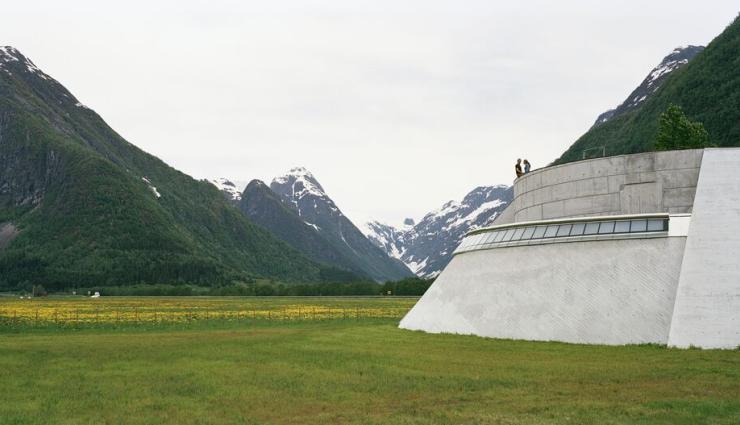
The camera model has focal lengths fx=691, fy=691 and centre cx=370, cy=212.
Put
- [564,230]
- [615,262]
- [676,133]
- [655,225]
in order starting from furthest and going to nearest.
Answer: [676,133] → [564,230] → [655,225] → [615,262]

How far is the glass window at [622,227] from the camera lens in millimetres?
38188

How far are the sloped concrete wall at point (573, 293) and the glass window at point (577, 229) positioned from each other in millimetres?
915

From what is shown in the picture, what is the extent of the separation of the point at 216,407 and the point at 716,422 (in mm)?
14072

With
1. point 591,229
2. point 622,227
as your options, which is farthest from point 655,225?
point 591,229

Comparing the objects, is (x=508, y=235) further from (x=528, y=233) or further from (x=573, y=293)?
(x=573, y=293)

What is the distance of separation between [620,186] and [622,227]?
191 inches

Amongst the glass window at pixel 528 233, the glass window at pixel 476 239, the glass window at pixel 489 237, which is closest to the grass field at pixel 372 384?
the glass window at pixel 528 233

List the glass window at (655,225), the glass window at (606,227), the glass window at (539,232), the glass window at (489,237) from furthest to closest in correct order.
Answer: the glass window at (489,237)
the glass window at (539,232)
the glass window at (606,227)
the glass window at (655,225)

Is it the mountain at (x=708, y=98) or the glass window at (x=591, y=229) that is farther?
the mountain at (x=708, y=98)

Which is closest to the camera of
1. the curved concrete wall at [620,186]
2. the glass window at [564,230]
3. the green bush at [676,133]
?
the curved concrete wall at [620,186]

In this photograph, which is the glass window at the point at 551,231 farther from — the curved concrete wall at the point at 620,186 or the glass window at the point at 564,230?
the curved concrete wall at the point at 620,186

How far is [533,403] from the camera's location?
812 inches

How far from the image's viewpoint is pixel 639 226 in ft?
125

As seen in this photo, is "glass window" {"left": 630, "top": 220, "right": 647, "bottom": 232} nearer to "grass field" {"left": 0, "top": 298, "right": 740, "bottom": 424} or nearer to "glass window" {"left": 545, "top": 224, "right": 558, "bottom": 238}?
"glass window" {"left": 545, "top": 224, "right": 558, "bottom": 238}
